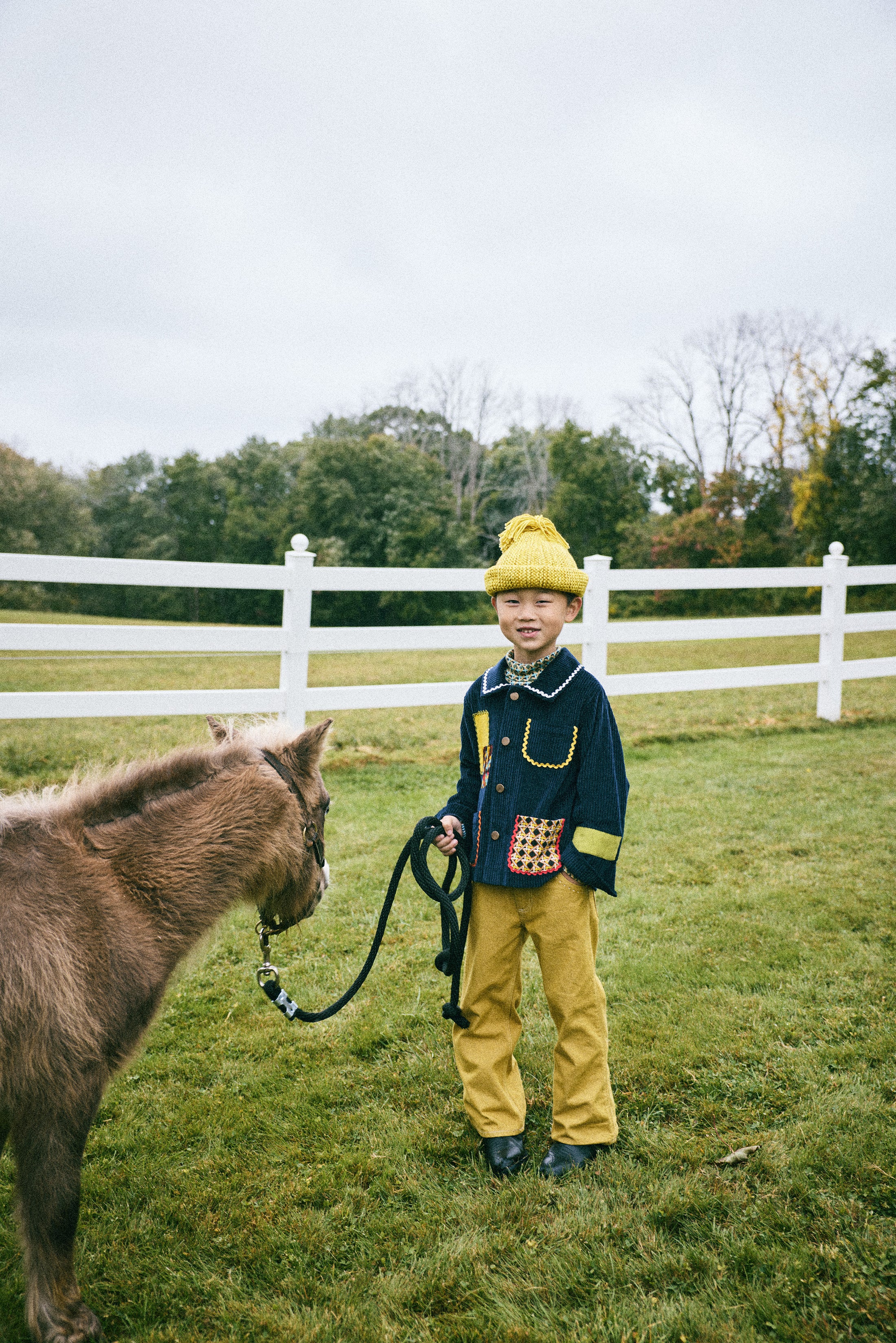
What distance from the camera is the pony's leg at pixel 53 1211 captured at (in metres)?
1.56

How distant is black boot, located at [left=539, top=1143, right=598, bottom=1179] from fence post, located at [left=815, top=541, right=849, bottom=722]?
286 inches

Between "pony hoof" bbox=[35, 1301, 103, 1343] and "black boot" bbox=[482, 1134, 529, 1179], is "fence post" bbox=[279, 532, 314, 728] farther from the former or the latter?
"pony hoof" bbox=[35, 1301, 103, 1343]

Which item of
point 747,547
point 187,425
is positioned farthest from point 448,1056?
point 187,425

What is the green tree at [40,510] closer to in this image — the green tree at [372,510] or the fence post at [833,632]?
the green tree at [372,510]

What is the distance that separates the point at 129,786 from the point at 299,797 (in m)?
0.44

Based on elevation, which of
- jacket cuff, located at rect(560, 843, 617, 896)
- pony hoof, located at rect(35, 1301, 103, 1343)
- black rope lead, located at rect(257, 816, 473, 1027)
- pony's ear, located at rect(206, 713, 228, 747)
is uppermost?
pony's ear, located at rect(206, 713, 228, 747)

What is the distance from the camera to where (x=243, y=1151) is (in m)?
2.34

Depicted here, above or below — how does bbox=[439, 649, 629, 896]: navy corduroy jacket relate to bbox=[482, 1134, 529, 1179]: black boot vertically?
above

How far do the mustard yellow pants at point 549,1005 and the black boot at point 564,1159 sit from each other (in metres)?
0.02

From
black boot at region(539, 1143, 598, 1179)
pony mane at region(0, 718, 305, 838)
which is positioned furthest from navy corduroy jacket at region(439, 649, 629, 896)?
black boot at region(539, 1143, 598, 1179)

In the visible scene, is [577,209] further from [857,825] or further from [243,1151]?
[243,1151]

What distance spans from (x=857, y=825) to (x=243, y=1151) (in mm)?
4560

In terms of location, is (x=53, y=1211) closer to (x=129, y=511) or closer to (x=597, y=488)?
(x=129, y=511)

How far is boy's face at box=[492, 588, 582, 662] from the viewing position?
2221 mm
